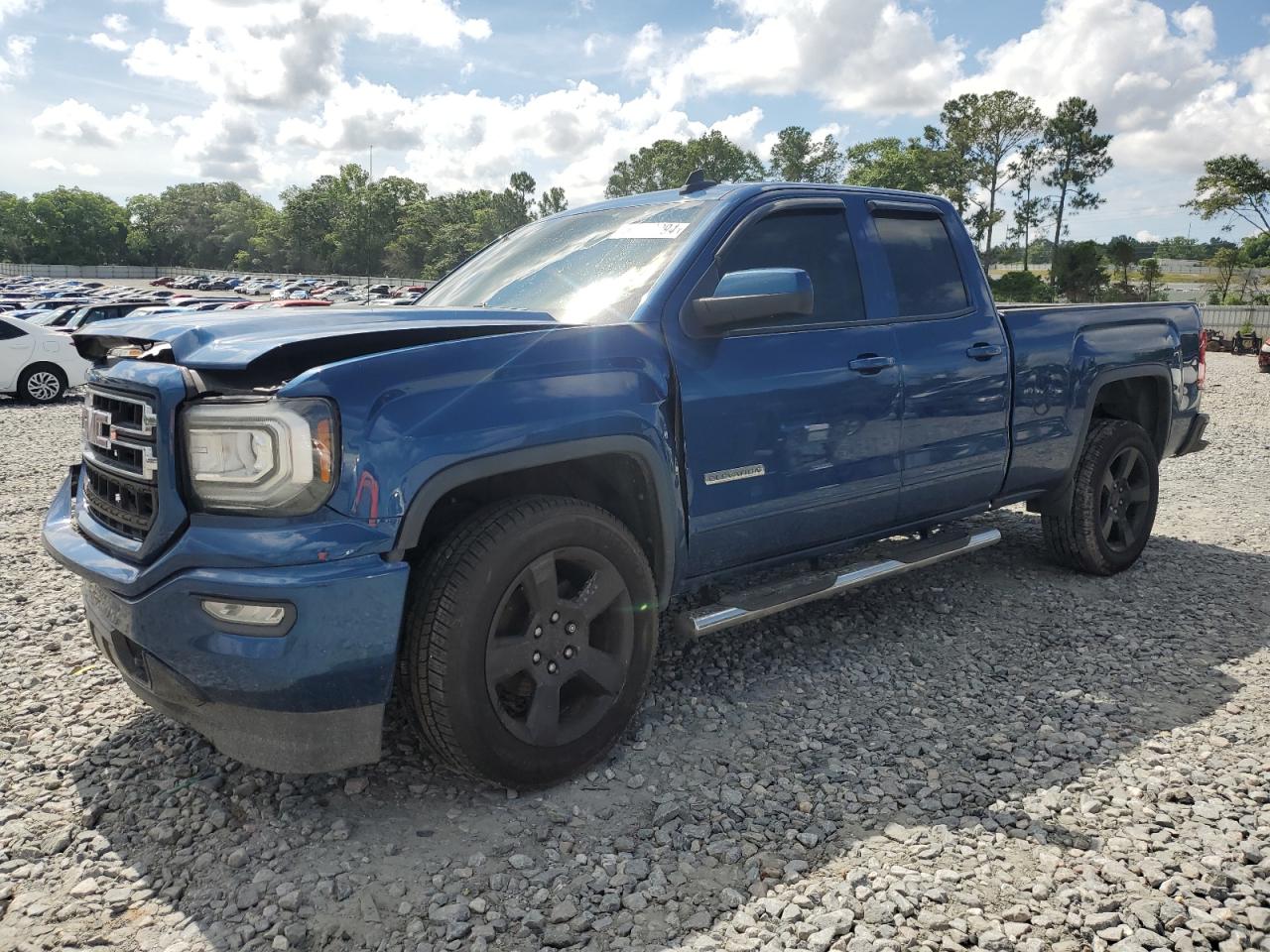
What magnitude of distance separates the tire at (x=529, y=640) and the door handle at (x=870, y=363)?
1.25 m

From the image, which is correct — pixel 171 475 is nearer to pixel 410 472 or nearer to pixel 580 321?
pixel 410 472

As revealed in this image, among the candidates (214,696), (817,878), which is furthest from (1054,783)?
(214,696)

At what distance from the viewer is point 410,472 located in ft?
8.37

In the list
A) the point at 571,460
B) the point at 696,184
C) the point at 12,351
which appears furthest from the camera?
the point at 12,351

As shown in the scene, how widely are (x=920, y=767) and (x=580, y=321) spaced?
192 cm

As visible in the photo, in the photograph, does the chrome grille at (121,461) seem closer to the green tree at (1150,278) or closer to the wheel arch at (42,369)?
the wheel arch at (42,369)

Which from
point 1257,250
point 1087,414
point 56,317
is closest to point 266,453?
point 1087,414

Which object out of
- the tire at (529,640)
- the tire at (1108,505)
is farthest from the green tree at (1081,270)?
the tire at (529,640)

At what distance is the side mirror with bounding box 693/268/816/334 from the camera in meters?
3.18

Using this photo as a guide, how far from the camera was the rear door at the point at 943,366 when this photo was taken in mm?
4047

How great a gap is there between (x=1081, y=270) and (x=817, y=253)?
143 feet

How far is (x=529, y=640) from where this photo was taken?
285cm

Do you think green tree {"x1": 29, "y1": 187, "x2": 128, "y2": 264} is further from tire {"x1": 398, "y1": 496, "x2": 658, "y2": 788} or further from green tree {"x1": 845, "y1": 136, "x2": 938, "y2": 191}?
tire {"x1": 398, "y1": 496, "x2": 658, "y2": 788}

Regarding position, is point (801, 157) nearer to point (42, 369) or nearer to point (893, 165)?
point (893, 165)
